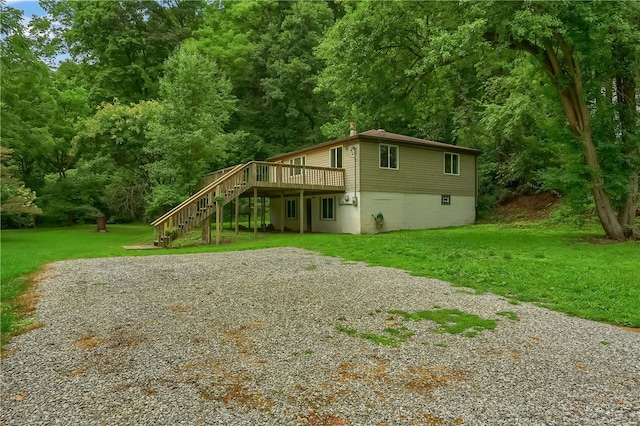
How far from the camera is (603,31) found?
11.6 meters

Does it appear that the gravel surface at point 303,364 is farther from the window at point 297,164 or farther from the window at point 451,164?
the window at point 451,164

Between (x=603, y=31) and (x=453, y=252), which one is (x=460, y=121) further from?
(x=453, y=252)

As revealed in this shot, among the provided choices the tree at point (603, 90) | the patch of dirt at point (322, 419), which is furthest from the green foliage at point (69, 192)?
the patch of dirt at point (322, 419)

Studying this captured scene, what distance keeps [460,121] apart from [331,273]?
737 inches

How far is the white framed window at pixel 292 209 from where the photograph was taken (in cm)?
2402

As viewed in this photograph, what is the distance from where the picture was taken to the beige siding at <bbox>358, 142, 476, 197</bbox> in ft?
64.3

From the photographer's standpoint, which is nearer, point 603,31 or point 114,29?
point 603,31

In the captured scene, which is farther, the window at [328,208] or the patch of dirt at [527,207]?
the patch of dirt at [527,207]

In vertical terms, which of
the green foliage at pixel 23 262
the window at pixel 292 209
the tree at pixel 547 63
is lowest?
the green foliage at pixel 23 262

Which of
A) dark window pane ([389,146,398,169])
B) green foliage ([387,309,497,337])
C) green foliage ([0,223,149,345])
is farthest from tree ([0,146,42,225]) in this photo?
green foliage ([387,309,497,337])

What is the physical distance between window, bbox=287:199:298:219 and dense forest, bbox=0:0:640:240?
15.9ft

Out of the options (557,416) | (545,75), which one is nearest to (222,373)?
(557,416)

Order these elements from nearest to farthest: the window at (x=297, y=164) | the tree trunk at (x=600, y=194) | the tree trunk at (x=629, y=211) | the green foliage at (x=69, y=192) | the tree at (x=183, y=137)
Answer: the tree trunk at (x=600, y=194) → the tree trunk at (x=629, y=211) → the window at (x=297, y=164) → the tree at (x=183, y=137) → the green foliage at (x=69, y=192)

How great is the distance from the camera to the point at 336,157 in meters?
21.0
